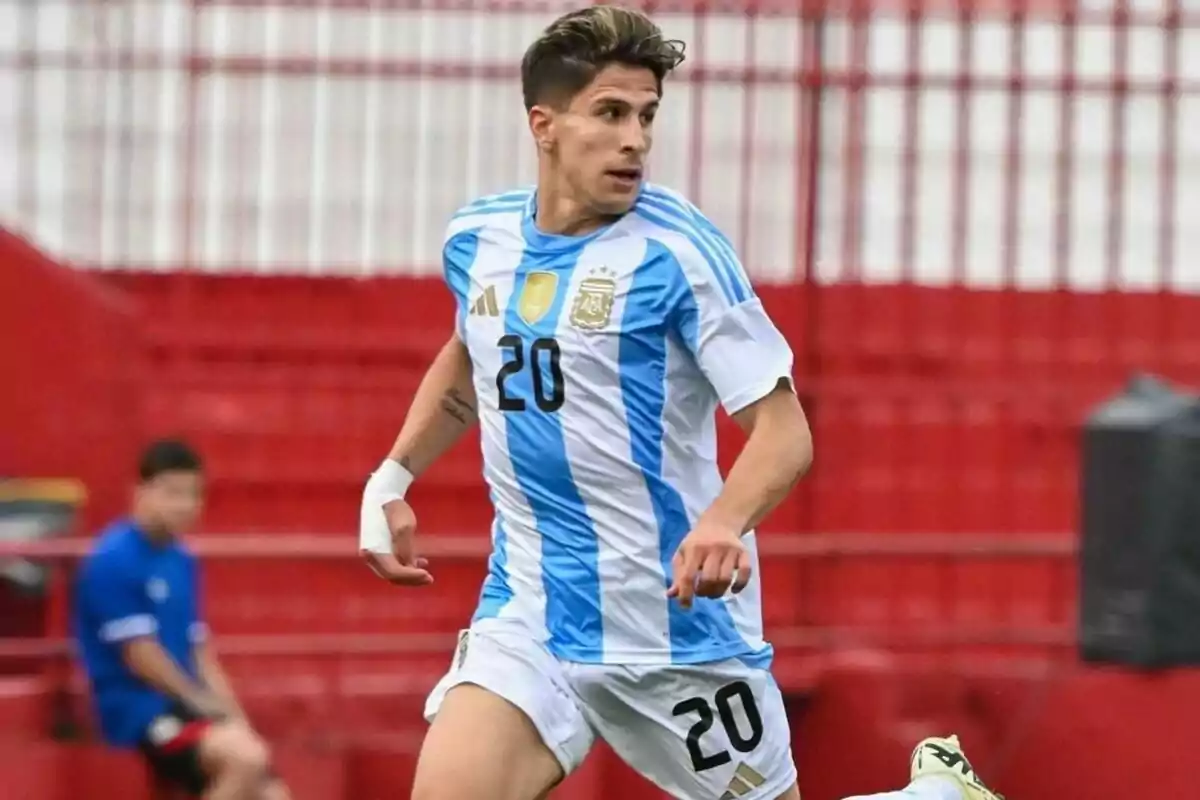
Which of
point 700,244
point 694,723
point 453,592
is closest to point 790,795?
point 694,723

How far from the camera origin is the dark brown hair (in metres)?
5.00

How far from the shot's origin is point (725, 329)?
16.0 ft

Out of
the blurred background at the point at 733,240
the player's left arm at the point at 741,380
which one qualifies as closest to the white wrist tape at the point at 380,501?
the player's left arm at the point at 741,380

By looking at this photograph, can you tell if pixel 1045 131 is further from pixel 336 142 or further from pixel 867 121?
pixel 336 142

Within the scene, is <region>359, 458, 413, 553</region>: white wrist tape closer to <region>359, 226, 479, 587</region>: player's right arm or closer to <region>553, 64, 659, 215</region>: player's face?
<region>359, 226, 479, 587</region>: player's right arm

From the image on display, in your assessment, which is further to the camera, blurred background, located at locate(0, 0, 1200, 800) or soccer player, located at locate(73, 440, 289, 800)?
blurred background, located at locate(0, 0, 1200, 800)

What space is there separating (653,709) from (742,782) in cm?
24

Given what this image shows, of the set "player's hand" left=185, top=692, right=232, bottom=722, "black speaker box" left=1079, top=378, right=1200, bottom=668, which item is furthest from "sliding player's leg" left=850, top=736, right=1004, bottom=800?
"player's hand" left=185, top=692, right=232, bottom=722

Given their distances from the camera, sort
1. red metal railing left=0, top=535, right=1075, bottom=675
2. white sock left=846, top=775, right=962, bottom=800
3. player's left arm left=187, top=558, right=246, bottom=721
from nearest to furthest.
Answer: white sock left=846, top=775, right=962, bottom=800
player's left arm left=187, top=558, right=246, bottom=721
red metal railing left=0, top=535, right=1075, bottom=675

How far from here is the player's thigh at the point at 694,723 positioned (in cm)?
507

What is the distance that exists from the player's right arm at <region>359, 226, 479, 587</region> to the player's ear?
31cm

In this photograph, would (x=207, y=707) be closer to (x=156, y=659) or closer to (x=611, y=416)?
(x=156, y=659)

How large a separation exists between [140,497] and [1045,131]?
379 centimetres

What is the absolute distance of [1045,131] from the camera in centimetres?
980
